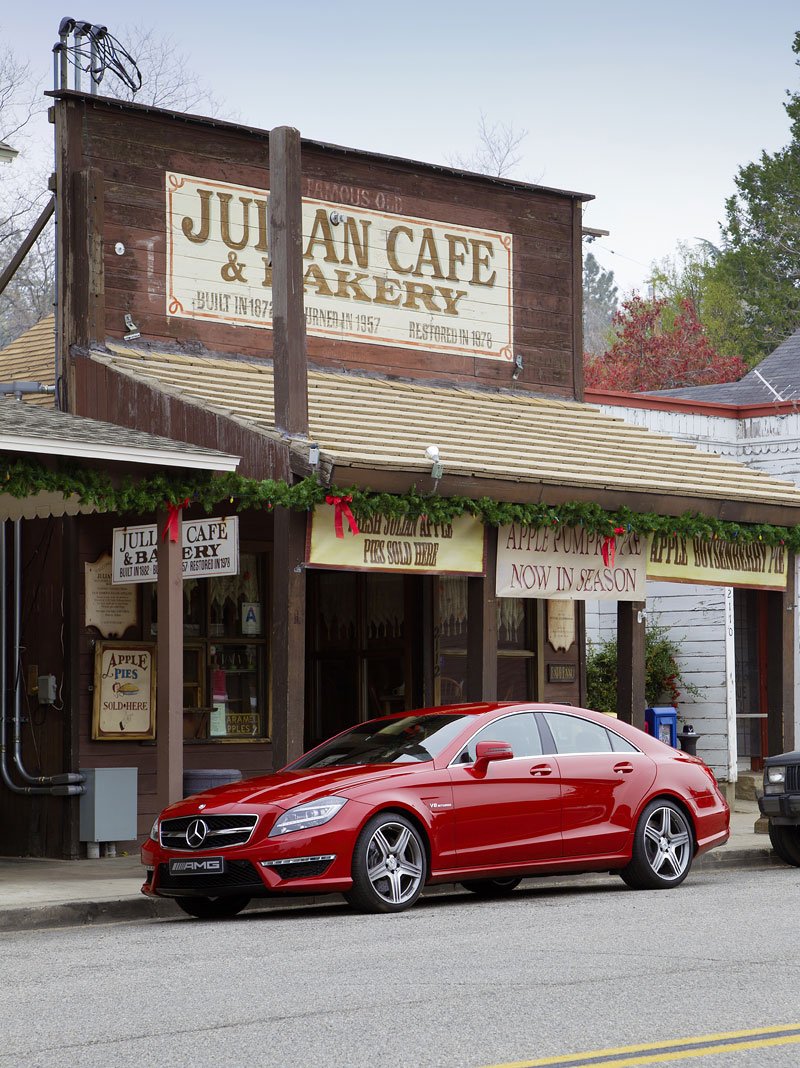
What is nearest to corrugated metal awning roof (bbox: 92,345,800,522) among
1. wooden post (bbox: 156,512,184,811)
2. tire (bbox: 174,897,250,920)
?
wooden post (bbox: 156,512,184,811)

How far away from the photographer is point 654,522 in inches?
640

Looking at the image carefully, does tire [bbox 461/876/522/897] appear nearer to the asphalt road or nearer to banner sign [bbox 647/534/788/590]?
the asphalt road

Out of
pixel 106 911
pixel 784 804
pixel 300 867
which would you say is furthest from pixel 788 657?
pixel 106 911

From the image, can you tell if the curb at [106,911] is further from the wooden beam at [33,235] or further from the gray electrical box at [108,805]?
the wooden beam at [33,235]

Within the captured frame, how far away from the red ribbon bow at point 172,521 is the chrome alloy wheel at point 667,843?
4495 mm

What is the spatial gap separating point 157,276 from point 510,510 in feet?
14.4

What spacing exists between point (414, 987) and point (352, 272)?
11.3 meters

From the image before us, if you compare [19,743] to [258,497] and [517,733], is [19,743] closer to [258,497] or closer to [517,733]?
[258,497]

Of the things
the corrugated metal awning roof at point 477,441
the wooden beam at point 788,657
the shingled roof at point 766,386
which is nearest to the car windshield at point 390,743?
the corrugated metal awning roof at point 477,441

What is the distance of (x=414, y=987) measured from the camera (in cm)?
796

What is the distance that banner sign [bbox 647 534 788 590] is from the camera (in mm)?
16766

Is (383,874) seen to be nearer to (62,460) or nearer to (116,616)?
(62,460)

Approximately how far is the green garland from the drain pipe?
7.18 feet

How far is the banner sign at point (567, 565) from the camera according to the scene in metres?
15.5
